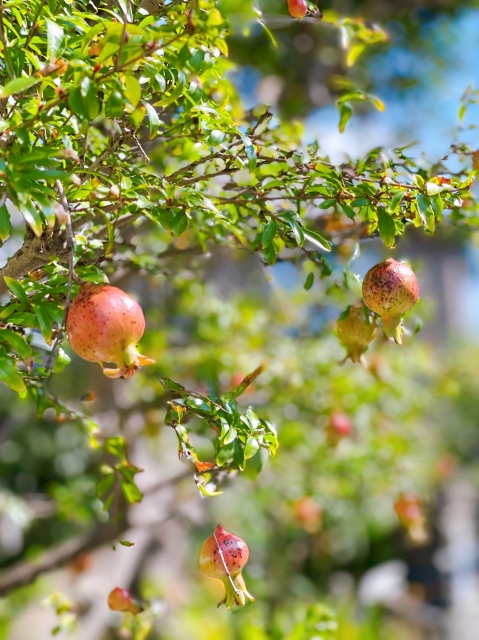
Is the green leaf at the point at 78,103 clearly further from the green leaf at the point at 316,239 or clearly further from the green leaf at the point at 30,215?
the green leaf at the point at 316,239

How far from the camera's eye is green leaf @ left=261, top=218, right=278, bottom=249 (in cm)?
64

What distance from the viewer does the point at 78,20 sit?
603 millimetres

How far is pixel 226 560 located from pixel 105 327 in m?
0.32

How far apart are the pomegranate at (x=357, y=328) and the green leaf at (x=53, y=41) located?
0.47 meters

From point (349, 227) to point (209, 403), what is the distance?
0.55 meters

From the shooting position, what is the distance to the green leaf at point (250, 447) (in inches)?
23.6

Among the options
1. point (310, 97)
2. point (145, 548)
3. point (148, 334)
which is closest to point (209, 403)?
point (148, 334)

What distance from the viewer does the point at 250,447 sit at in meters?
0.61

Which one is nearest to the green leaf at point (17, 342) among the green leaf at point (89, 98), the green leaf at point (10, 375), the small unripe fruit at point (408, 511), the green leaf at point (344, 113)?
the green leaf at point (10, 375)

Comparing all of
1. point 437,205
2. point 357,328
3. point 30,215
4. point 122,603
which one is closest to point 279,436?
point 122,603

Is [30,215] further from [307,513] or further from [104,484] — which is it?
[307,513]

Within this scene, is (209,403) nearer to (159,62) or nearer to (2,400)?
(159,62)

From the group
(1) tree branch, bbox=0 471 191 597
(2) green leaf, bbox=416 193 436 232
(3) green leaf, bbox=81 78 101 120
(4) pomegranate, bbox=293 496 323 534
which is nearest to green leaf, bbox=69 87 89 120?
(3) green leaf, bbox=81 78 101 120

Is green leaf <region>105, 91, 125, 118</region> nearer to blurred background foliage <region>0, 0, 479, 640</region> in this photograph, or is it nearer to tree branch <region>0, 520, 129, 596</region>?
blurred background foliage <region>0, 0, 479, 640</region>
